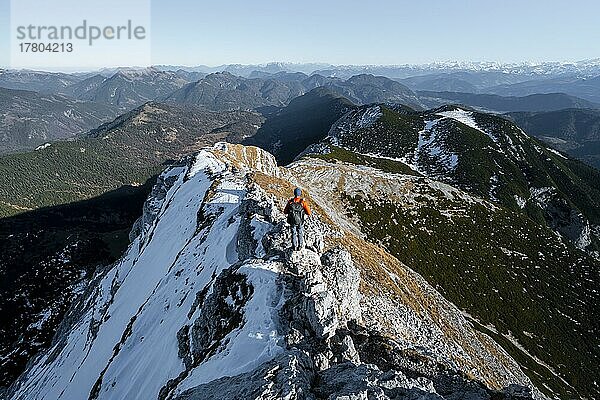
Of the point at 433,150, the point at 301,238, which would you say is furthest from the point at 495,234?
the point at 433,150

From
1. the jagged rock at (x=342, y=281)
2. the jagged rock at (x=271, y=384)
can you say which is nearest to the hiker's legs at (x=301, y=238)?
the jagged rock at (x=342, y=281)

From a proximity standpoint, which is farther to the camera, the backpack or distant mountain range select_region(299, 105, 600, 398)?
distant mountain range select_region(299, 105, 600, 398)

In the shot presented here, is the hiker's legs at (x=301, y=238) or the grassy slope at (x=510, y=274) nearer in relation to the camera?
the hiker's legs at (x=301, y=238)

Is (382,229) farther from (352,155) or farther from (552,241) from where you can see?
(352,155)

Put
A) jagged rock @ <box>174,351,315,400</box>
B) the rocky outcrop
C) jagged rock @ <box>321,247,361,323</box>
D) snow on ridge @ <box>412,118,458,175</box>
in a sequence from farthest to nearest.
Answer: snow on ridge @ <box>412,118,458,175</box>
jagged rock @ <box>321,247,361,323</box>
the rocky outcrop
jagged rock @ <box>174,351,315,400</box>

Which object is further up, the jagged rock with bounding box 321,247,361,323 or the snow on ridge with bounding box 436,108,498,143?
the snow on ridge with bounding box 436,108,498,143

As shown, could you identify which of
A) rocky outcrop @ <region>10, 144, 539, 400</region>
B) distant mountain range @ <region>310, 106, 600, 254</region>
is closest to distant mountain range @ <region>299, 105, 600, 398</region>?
distant mountain range @ <region>310, 106, 600, 254</region>

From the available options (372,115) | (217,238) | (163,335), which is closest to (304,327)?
(163,335)

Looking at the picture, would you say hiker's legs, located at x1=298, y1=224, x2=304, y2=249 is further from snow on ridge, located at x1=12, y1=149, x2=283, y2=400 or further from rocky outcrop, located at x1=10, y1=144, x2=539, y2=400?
snow on ridge, located at x1=12, y1=149, x2=283, y2=400

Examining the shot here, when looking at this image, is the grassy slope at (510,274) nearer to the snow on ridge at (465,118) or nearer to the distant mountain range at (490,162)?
the distant mountain range at (490,162)
